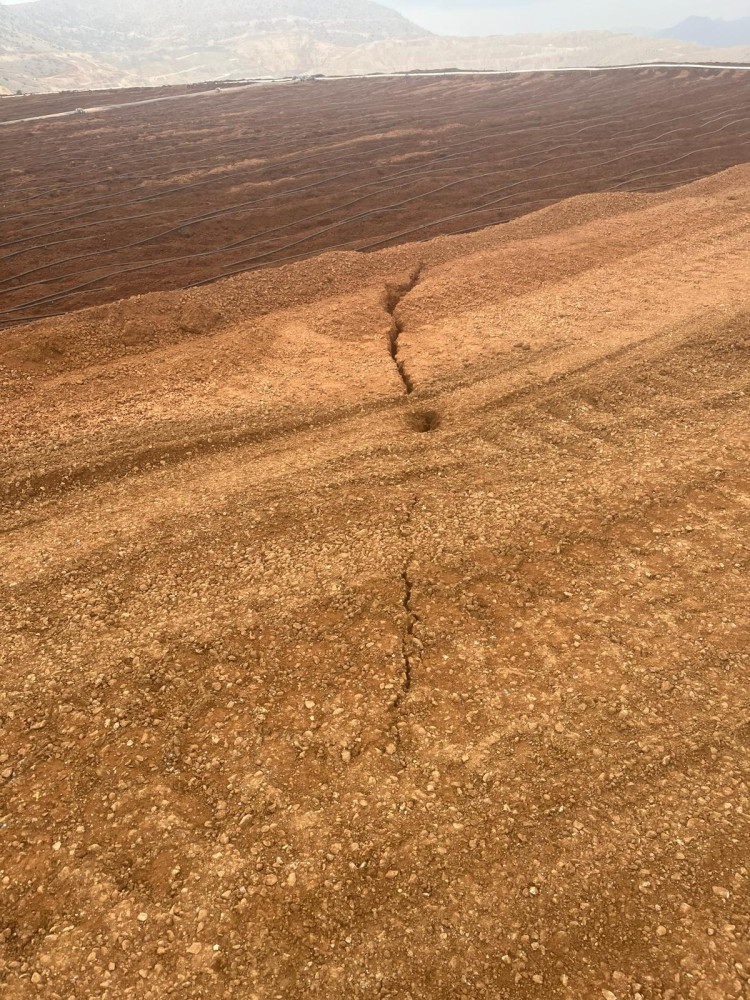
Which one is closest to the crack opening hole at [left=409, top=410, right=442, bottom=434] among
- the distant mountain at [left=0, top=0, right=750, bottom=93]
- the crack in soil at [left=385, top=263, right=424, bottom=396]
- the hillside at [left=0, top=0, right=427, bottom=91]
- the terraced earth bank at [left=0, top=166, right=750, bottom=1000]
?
the terraced earth bank at [left=0, top=166, right=750, bottom=1000]

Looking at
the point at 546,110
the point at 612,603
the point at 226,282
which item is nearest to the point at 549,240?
the point at 226,282

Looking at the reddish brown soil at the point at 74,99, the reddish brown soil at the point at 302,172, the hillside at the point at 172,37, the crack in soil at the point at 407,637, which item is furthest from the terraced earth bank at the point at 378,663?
the hillside at the point at 172,37

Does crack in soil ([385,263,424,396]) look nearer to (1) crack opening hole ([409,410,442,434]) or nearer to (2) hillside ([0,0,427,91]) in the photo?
(1) crack opening hole ([409,410,442,434])

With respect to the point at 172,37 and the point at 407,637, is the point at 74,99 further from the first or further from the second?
the point at 172,37

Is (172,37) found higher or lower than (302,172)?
higher

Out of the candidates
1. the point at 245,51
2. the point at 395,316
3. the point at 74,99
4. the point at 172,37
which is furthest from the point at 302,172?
the point at 172,37

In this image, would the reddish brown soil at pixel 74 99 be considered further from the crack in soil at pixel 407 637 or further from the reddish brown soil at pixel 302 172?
the crack in soil at pixel 407 637

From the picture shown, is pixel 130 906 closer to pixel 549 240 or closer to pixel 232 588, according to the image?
pixel 232 588
